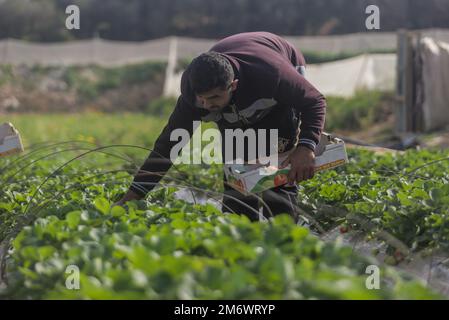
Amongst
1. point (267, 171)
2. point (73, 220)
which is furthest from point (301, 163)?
point (73, 220)

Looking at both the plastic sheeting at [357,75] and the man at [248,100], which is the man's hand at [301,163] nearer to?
the man at [248,100]

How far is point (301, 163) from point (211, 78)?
0.73m

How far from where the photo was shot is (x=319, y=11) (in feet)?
92.4

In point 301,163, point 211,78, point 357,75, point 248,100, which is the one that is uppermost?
point 211,78

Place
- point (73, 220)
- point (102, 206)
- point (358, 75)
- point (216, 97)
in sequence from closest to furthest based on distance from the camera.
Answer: point (73, 220) → point (102, 206) → point (216, 97) → point (358, 75)

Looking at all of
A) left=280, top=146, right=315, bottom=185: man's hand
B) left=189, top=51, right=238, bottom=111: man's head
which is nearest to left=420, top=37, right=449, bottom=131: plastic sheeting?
left=280, top=146, right=315, bottom=185: man's hand

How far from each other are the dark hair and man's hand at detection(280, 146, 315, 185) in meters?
0.59

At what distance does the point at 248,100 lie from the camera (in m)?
4.25

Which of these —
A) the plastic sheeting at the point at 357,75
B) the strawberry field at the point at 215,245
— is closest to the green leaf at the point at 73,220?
the strawberry field at the point at 215,245

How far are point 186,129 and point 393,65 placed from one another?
1289 centimetres

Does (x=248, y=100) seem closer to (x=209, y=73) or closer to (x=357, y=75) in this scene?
(x=209, y=73)

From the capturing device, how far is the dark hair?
3.86 metres

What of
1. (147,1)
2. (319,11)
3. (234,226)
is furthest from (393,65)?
(147,1)

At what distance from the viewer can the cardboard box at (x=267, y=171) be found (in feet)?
13.5
